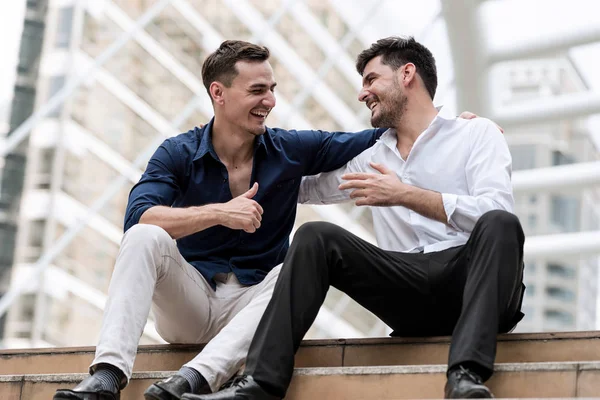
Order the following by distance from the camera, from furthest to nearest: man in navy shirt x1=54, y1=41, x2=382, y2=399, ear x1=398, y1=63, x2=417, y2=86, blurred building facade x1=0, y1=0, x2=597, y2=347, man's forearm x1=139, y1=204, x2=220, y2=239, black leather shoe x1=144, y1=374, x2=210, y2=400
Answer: blurred building facade x1=0, y1=0, x2=597, y2=347, ear x1=398, y1=63, x2=417, y2=86, man's forearm x1=139, y1=204, x2=220, y2=239, man in navy shirt x1=54, y1=41, x2=382, y2=399, black leather shoe x1=144, y1=374, x2=210, y2=400

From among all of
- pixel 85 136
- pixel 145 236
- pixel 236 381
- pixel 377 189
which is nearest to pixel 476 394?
pixel 236 381

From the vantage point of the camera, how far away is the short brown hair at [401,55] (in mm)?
3885

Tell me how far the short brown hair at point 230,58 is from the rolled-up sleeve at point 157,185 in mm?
382

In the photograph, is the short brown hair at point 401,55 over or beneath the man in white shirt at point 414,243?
over

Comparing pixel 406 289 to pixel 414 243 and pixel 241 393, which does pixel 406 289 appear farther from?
pixel 241 393

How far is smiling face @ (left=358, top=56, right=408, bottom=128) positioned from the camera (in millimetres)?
3781

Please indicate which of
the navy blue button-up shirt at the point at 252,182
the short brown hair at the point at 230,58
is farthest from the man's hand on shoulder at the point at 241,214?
the short brown hair at the point at 230,58

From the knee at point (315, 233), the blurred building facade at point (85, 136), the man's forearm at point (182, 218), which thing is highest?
the blurred building facade at point (85, 136)

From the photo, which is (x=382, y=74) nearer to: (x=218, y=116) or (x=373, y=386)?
(x=218, y=116)

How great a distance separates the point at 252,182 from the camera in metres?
3.75

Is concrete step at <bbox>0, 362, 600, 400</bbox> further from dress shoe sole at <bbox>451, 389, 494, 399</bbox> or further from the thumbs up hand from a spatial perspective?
the thumbs up hand

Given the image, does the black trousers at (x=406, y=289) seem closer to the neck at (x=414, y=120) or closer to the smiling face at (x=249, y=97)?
the neck at (x=414, y=120)

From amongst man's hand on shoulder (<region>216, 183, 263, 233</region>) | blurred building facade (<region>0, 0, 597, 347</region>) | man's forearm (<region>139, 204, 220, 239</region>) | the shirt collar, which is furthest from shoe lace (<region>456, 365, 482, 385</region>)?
blurred building facade (<region>0, 0, 597, 347</region>)

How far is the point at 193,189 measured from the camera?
3.72m
